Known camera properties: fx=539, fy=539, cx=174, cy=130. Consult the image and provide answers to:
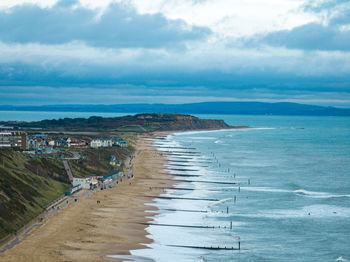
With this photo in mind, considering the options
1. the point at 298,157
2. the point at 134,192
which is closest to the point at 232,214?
the point at 134,192

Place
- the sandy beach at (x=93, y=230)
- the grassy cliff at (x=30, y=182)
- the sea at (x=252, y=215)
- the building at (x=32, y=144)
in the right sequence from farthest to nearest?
1. the building at (x=32, y=144)
2. the grassy cliff at (x=30, y=182)
3. the sea at (x=252, y=215)
4. the sandy beach at (x=93, y=230)

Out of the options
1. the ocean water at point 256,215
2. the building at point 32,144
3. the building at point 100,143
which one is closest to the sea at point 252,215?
the ocean water at point 256,215

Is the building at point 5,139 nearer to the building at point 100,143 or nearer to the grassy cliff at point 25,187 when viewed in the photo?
the building at point 100,143

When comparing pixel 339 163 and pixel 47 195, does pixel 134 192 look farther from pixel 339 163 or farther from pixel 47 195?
pixel 339 163

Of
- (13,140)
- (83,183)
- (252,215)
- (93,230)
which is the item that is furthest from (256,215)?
(13,140)

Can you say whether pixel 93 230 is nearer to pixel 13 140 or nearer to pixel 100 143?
pixel 13 140

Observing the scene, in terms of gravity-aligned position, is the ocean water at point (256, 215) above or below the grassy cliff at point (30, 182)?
below

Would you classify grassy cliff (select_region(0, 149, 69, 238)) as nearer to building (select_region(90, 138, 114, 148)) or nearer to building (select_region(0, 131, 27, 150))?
building (select_region(0, 131, 27, 150))

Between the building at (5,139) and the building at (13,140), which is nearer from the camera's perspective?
the building at (13,140)
